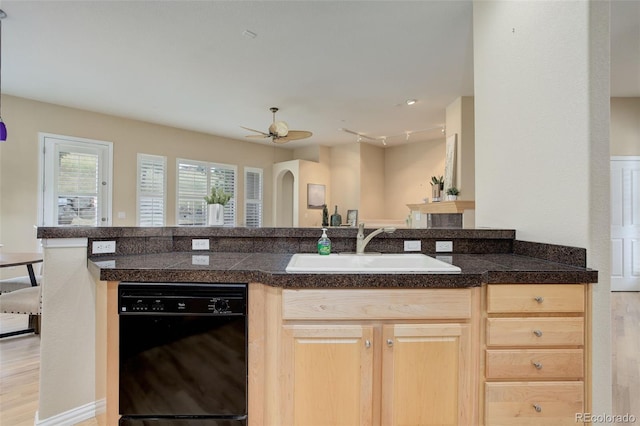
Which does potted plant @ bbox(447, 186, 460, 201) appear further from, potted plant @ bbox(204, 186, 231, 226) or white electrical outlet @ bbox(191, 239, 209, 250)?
white electrical outlet @ bbox(191, 239, 209, 250)

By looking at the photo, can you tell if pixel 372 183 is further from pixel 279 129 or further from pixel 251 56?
pixel 251 56

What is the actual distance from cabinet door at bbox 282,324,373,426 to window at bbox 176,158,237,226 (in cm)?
548

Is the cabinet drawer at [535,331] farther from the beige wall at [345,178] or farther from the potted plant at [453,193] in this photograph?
the beige wall at [345,178]

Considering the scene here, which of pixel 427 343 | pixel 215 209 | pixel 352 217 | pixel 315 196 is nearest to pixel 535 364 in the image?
pixel 427 343

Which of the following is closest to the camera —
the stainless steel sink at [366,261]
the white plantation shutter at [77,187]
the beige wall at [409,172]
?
the stainless steel sink at [366,261]

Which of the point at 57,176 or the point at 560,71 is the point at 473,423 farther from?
the point at 57,176

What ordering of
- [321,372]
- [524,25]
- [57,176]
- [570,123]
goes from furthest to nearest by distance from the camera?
[57,176]
[524,25]
[570,123]
[321,372]

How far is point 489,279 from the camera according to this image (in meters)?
1.36

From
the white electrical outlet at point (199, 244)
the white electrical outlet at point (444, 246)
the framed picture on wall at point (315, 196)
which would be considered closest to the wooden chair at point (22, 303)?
the white electrical outlet at point (199, 244)

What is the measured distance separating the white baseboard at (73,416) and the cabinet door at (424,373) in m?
1.47

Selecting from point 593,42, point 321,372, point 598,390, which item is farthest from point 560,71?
point 321,372

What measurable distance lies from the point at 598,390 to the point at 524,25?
1898mm

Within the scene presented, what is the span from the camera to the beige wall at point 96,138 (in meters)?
4.36

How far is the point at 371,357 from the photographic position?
4.38 feet
